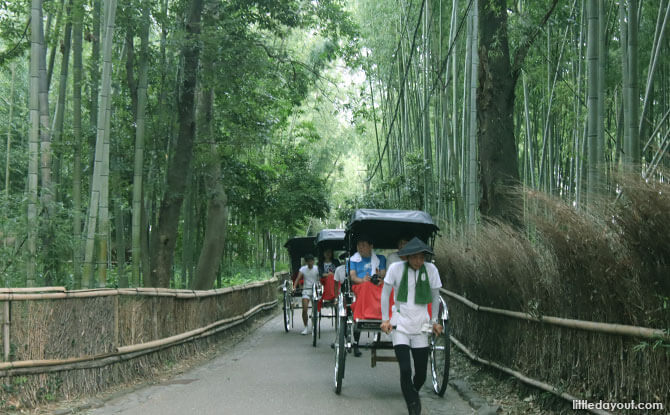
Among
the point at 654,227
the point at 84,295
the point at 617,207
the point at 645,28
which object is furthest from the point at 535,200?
the point at 645,28

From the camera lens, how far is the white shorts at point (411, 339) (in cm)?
595

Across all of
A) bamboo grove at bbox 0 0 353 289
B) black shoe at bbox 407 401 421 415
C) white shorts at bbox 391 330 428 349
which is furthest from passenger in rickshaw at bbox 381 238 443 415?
bamboo grove at bbox 0 0 353 289

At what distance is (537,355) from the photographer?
6.22 metres

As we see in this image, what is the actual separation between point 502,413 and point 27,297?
3939 millimetres

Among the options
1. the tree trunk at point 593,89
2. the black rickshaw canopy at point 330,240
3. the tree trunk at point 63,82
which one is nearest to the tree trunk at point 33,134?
A: the tree trunk at point 63,82

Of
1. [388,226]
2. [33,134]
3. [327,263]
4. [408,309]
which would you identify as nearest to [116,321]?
[33,134]

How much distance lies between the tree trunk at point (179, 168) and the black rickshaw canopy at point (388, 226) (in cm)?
358

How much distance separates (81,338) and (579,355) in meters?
4.23

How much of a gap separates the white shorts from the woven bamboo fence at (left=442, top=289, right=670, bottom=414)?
97 cm

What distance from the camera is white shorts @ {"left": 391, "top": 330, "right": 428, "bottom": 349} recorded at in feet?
19.5

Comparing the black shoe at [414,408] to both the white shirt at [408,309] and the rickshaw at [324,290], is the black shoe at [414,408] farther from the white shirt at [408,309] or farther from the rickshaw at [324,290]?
the rickshaw at [324,290]

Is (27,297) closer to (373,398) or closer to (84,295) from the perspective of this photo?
(84,295)

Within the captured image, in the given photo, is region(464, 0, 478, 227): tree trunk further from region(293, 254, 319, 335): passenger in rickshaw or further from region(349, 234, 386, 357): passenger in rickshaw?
region(293, 254, 319, 335): passenger in rickshaw

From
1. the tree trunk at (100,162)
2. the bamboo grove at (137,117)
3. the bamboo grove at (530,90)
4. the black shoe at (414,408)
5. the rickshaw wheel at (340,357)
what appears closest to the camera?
the black shoe at (414,408)
